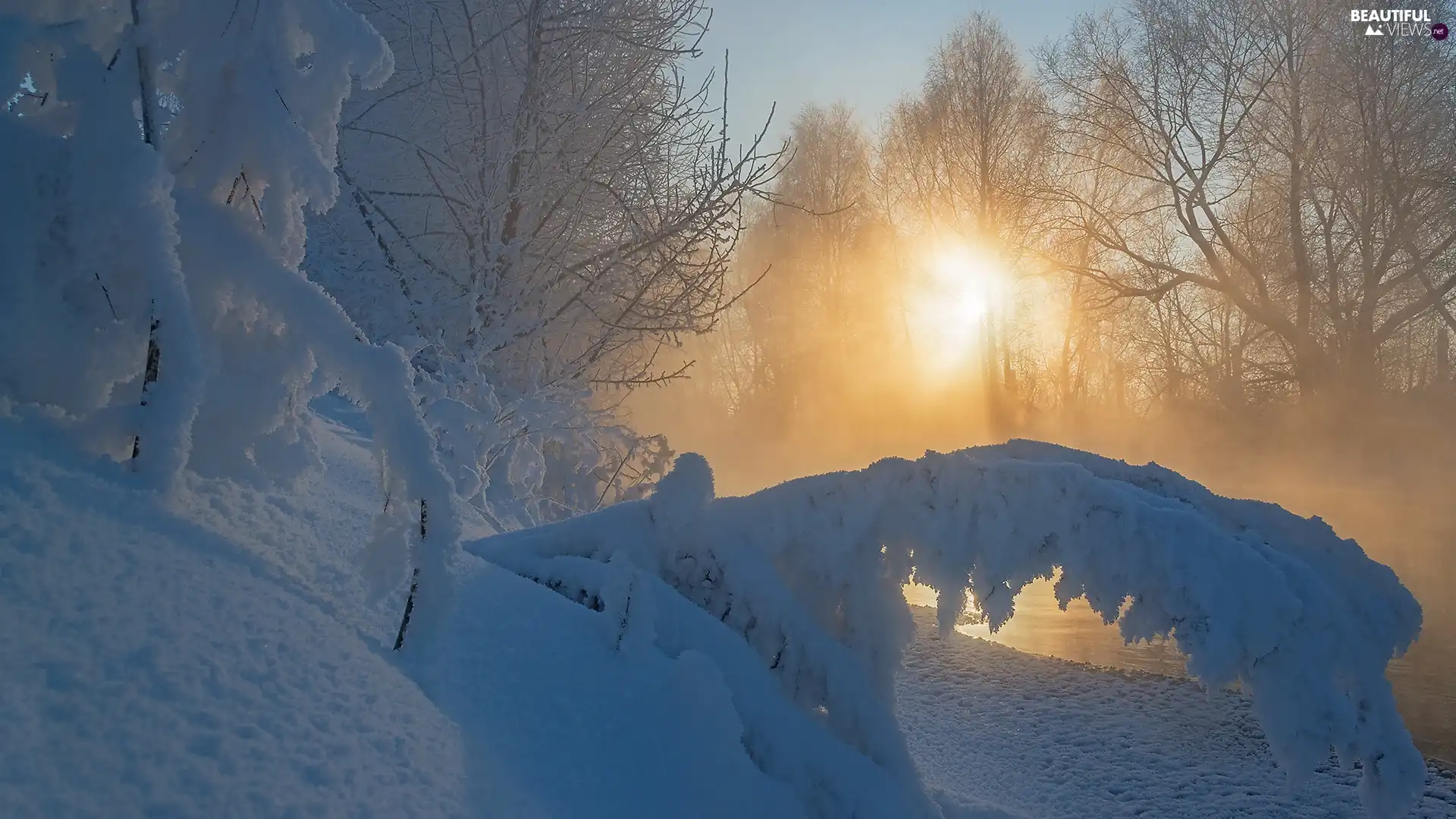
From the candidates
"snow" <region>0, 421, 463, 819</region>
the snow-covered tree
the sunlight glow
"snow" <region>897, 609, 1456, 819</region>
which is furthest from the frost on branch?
the sunlight glow

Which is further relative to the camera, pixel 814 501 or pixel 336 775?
pixel 814 501

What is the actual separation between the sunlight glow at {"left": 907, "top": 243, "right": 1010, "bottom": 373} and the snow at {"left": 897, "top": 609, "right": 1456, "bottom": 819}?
57.4 ft

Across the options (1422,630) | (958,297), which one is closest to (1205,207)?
(958,297)

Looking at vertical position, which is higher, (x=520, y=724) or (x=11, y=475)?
(x=11, y=475)

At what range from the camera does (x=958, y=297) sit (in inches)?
921

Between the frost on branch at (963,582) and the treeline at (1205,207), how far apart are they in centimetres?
684

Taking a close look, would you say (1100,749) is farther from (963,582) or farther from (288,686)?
(288,686)

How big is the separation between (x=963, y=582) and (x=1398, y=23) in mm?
16372

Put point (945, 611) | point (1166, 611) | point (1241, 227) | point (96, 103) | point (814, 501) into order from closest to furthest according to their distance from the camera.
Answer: point (96, 103) → point (1166, 611) → point (945, 611) → point (814, 501) → point (1241, 227)

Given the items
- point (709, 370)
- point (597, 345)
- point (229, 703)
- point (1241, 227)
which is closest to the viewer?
point (229, 703)

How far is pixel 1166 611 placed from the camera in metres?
2.36

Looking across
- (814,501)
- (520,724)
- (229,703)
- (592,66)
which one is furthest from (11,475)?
(592,66)

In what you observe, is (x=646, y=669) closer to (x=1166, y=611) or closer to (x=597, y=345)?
(x=1166, y=611)

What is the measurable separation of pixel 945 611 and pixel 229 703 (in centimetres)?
195
